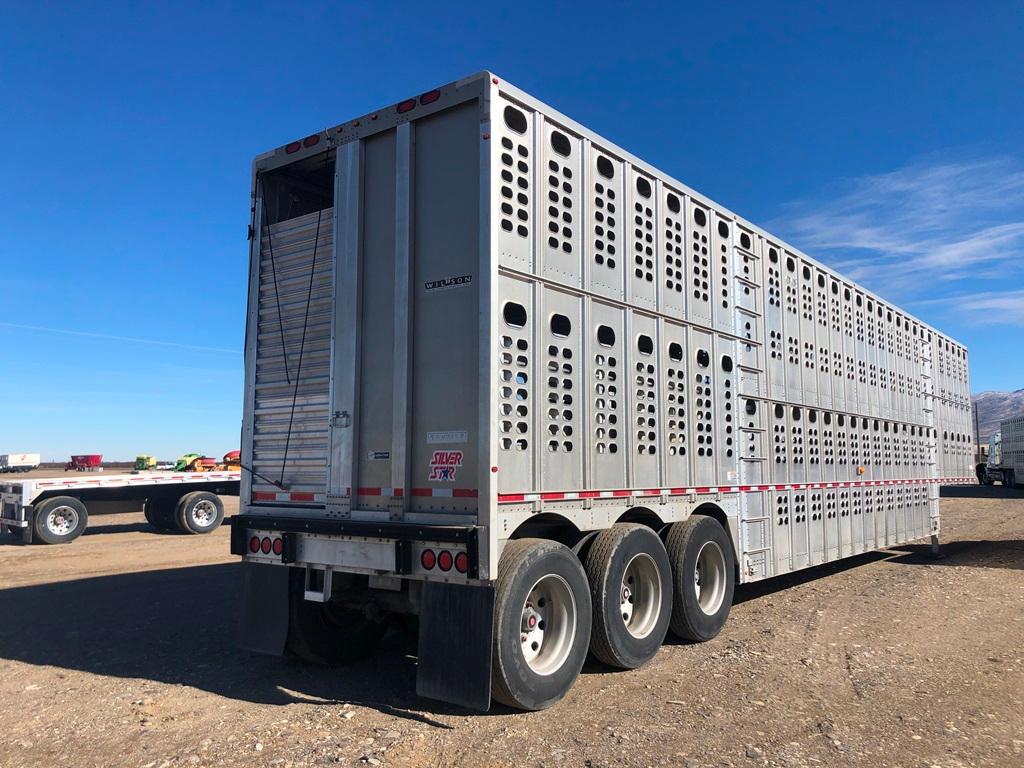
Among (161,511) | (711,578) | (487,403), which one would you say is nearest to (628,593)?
(711,578)

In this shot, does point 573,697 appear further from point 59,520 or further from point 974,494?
→ point 974,494

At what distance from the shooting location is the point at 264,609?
6.41 m

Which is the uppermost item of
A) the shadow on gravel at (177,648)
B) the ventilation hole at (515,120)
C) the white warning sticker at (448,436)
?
the ventilation hole at (515,120)

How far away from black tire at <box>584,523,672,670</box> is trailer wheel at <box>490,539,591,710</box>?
296 mm

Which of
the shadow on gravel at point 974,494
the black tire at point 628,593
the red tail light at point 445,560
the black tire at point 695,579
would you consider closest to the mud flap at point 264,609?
the red tail light at point 445,560

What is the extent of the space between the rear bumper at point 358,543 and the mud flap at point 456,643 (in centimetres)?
14

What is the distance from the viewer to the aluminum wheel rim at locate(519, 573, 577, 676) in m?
5.50

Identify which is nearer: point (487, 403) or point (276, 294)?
point (487, 403)

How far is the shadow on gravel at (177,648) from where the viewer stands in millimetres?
5906

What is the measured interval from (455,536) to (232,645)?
3.66 meters

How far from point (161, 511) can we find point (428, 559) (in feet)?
52.3

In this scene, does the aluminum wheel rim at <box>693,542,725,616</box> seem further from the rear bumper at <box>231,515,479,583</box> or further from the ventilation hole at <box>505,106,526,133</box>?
the ventilation hole at <box>505,106,526,133</box>

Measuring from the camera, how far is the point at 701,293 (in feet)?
26.5

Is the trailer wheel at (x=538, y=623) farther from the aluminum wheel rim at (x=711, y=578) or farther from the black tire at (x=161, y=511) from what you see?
the black tire at (x=161, y=511)
